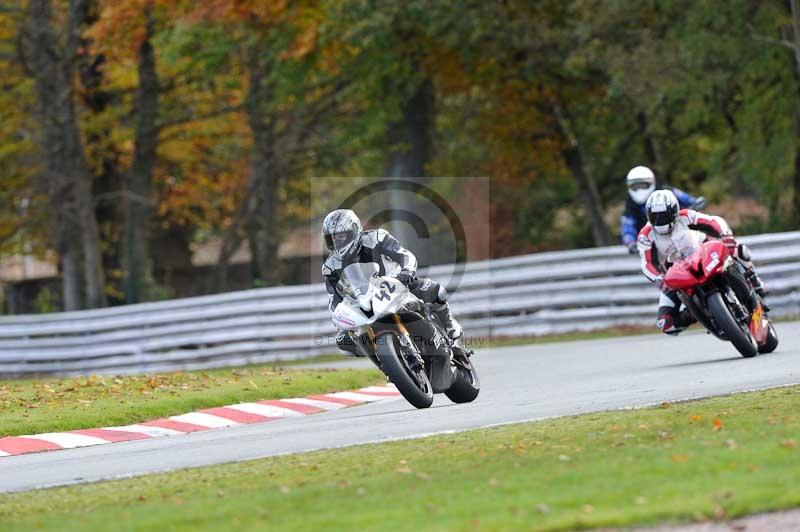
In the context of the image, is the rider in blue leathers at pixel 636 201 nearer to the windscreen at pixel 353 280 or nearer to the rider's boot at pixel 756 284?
the rider's boot at pixel 756 284

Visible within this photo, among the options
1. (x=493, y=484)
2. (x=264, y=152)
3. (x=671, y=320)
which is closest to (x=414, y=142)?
(x=264, y=152)

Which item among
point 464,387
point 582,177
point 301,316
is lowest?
point 464,387

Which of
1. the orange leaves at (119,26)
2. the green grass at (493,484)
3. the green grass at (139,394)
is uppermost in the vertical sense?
the orange leaves at (119,26)

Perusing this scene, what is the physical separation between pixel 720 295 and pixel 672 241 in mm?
815

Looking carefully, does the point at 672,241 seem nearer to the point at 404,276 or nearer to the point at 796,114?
the point at 404,276

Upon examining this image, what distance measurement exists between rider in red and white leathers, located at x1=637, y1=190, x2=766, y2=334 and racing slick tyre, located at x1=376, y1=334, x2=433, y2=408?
3.40 meters

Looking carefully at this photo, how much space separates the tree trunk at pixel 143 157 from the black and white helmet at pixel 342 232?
20.8 metres

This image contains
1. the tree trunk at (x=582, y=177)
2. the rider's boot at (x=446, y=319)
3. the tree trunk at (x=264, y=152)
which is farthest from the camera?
the tree trunk at (x=264, y=152)

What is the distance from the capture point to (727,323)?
557 inches

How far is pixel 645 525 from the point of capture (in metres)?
6.91

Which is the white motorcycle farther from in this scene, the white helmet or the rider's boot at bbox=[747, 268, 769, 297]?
the white helmet

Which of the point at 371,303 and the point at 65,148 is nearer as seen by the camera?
the point at 371,303

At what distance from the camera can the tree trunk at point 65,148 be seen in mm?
29406

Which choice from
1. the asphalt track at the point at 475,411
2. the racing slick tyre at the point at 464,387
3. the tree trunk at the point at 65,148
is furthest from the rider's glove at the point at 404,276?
the tree trunk at the point at 65,148
